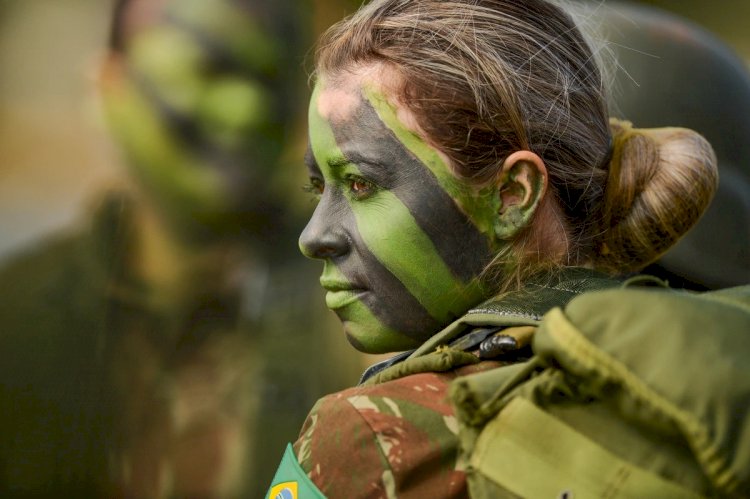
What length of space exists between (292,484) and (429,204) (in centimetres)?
33

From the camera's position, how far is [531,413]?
72cm

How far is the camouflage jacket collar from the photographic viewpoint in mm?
949

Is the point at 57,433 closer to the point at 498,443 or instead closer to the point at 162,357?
the point at 162,357

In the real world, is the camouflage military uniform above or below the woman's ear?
below

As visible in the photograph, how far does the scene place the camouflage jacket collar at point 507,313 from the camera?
95 cm

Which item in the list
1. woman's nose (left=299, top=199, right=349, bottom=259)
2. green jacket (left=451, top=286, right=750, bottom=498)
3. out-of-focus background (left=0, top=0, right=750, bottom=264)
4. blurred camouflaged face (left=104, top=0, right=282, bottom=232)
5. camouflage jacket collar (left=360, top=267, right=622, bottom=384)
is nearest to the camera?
green jacket (left=451, top=286, right=750, bottom=498)

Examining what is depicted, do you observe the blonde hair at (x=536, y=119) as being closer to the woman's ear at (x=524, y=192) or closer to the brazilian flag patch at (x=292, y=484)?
the woman's ear at (x=524, y=192)

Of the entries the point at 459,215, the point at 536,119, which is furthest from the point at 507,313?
the point at 536,119

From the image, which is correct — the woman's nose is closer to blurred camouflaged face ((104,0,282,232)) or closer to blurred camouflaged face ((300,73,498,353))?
blurred camouflaged face ((300,73,498,353))

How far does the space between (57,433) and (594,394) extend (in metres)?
1.77

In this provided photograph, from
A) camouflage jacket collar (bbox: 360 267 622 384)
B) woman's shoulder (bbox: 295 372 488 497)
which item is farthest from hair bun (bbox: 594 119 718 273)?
woman's shoulder (bbox: 295 372 488 497)

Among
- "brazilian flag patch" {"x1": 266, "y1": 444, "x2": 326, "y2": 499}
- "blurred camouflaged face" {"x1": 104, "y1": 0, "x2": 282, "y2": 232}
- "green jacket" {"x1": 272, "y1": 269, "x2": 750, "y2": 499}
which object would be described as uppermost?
"blurred camouflaged face" {"x1": 104, "y1": 0, "x2": 282, "y2": 232}

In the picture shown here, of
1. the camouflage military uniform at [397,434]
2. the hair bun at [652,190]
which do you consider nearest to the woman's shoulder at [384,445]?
the camouflage military uniform at [397,434]

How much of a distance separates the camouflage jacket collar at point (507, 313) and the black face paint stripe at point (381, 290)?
0.03m
